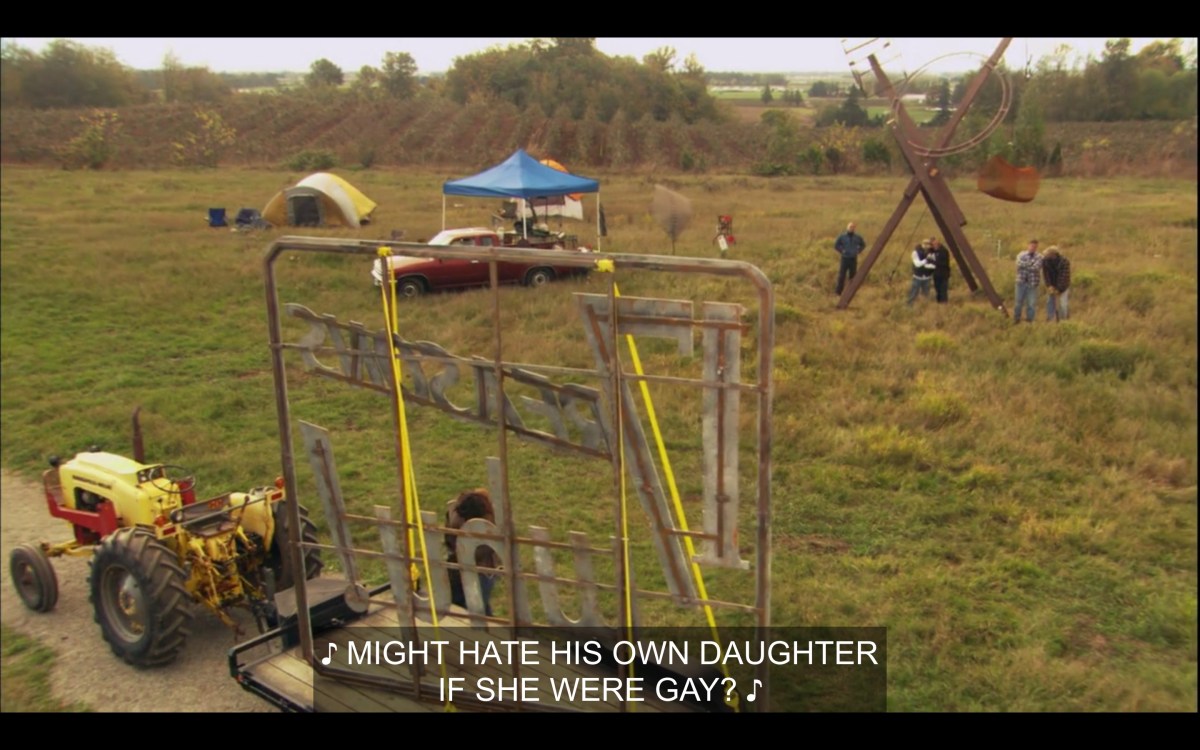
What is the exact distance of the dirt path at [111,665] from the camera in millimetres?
5766

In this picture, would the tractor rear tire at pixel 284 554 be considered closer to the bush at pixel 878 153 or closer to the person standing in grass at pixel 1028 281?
the person standing in grass at pixel 1028 281

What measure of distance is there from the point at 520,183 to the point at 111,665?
13.9 metres

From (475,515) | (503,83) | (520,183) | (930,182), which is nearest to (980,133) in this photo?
(930,182)

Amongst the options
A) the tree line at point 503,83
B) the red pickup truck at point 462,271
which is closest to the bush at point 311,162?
the tree line at point 503,83

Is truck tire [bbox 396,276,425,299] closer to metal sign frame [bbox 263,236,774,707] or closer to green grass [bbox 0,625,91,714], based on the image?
green grass [bbox 0,625,91,714]

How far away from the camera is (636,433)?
14.3 feet

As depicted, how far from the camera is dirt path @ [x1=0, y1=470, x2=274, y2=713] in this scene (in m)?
5.77

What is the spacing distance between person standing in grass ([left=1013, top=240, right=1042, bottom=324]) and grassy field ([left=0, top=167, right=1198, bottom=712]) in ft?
2.11

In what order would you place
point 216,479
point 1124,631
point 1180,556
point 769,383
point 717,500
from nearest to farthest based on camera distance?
point 769,383 < point 717,500 < point 1124,631 < point 1180,556 < point 216,479

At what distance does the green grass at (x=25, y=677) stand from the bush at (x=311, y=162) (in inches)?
1657

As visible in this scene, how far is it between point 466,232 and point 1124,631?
14.4 metres

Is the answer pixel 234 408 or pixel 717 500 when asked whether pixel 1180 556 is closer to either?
pixel 717 500

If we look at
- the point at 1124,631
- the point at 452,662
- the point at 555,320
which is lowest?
the point at 1124,631

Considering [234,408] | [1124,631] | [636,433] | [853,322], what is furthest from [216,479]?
[853,322]
